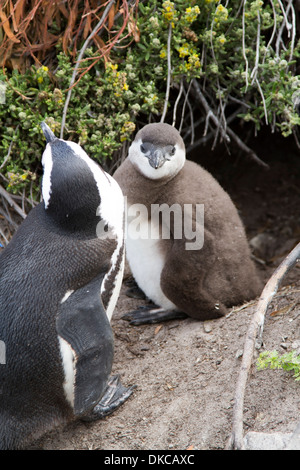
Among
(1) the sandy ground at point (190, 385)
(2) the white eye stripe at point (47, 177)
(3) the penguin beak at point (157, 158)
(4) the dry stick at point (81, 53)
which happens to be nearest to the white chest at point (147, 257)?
(1) the sandy ground at point (190, 385)

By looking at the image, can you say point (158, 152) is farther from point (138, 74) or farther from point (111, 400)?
point (111, 400)

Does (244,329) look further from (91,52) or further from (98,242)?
(91,52)

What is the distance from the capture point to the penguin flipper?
6.07 ft

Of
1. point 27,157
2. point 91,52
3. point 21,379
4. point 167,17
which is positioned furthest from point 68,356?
point 167,17

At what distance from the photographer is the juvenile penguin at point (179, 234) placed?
2.60 m

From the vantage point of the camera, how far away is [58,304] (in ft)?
6.48

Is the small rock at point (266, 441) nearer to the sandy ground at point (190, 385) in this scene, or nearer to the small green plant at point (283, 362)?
the sandy ground at point (190, 385)

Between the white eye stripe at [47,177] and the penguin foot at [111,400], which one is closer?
the white eye stripe at [47,177]

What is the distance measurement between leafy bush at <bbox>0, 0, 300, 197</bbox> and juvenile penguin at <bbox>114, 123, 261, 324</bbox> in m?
0.25

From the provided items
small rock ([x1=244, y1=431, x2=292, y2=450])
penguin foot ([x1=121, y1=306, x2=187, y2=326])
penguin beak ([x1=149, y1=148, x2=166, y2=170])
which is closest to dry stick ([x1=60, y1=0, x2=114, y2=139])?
penguin beak ([x1=149, y1=148, x2=166, y2=170])

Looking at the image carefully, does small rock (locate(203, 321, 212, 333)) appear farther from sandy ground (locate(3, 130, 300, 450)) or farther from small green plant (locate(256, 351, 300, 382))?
small green plant (locate(256, 351, 300, 382))

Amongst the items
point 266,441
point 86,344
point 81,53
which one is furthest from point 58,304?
point 81,53

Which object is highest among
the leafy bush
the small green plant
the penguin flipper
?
the leafy bush

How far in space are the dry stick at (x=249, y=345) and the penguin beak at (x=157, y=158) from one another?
2.20 feet
